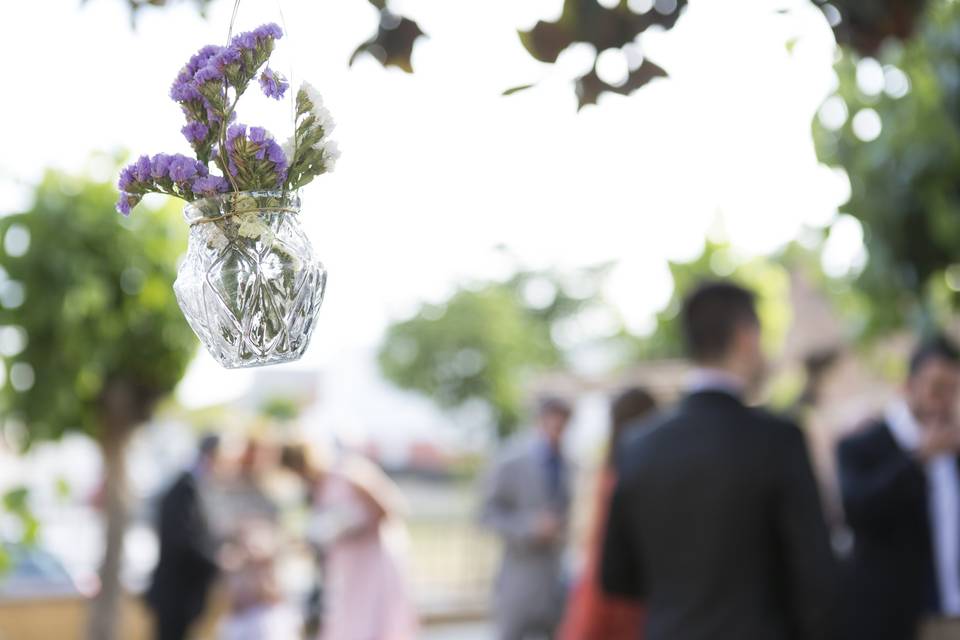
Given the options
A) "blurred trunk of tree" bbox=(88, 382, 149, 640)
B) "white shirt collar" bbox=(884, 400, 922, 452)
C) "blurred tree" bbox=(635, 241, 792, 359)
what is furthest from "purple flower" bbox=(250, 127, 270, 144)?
"blurred tree" bbox=(635, 241, 792, 359)

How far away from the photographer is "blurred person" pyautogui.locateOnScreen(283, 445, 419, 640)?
5.76m

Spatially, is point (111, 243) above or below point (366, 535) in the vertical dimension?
above

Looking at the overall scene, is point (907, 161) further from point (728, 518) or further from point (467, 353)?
point (467, 353)

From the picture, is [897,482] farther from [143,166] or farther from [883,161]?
[143,166]

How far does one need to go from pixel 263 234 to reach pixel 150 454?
32.4 m

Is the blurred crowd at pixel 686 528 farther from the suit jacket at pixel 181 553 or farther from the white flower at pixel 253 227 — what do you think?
the white flower at pixel 253 227

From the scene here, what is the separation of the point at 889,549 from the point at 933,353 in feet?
2.27

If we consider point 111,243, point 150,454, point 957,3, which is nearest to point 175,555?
point 111,243

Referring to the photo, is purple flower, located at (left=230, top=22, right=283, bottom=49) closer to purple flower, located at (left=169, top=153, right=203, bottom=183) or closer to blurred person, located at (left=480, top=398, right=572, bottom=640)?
purple flower, located at (left=169, top=153, right=203, bottom=183)

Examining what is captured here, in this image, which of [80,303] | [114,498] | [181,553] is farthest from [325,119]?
[114,498]

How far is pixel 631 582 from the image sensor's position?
10.6 feet

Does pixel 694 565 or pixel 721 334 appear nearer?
pixel 694 565

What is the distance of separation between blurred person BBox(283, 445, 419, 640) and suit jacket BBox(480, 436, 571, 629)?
61 cm

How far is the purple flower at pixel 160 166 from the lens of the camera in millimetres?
1119
